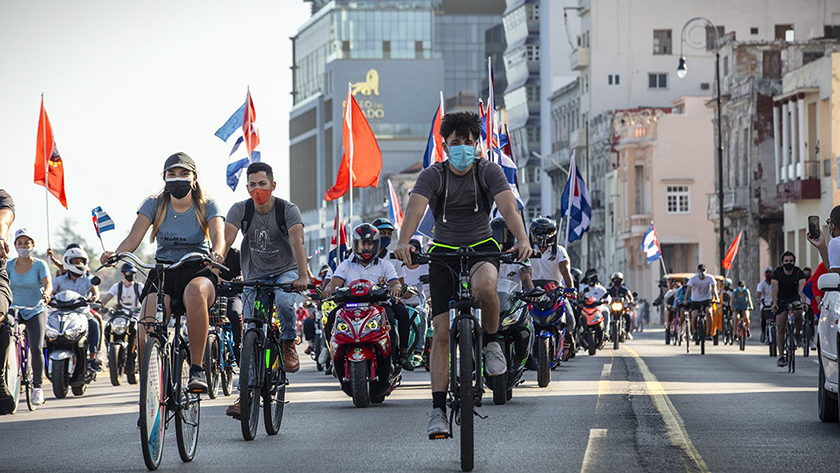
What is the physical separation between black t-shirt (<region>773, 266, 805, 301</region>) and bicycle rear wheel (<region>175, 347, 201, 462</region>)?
55.5ft

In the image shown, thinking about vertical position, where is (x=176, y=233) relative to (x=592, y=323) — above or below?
above

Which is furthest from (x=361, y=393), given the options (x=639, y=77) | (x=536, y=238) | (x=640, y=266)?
(x=639, y=77)

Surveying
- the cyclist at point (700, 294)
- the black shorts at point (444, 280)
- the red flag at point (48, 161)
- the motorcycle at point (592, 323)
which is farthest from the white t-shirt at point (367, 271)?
the cyclist at point (700, 294)

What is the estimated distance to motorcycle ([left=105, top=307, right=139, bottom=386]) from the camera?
77.2 ft

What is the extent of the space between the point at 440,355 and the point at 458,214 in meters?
0.86

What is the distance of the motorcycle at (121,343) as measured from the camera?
23516mm

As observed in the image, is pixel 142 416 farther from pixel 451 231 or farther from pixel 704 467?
pixel 704 467

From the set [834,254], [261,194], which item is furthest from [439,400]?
[834,254]

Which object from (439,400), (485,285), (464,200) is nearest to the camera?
(439,400)

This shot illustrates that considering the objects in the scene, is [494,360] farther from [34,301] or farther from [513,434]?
[34,301]

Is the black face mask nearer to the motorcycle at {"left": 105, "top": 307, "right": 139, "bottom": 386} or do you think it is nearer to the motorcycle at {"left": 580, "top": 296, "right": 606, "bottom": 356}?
the motorcycle at {"left": 105, "top": 307, "right": 139, "bottom": 386}

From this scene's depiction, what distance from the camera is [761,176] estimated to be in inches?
2931

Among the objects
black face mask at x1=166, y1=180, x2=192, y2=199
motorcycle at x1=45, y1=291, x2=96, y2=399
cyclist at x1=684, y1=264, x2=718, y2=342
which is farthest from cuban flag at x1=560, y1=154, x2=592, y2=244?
black face mask at x1=166, y1=180, x2=192, y2=199

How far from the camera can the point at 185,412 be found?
11.0 meters
